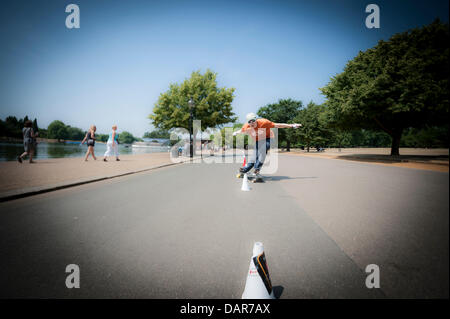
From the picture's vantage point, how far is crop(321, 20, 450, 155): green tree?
1.12m

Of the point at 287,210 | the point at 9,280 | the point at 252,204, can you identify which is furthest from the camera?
the point at 252,204

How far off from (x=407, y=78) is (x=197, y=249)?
8.13ft

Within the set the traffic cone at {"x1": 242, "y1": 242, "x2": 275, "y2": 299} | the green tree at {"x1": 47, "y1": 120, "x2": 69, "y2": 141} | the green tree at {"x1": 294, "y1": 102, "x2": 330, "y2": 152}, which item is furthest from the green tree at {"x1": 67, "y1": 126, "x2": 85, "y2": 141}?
the traffic cone at {"x1": 242, "y1": 242, "x2": 275, "y2": 299}

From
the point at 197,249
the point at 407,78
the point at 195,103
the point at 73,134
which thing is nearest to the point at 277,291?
the point at 197,249

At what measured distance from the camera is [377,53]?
1.88 m

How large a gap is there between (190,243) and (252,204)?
193cm

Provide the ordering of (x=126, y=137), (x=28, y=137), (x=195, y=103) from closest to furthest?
1. (x=28, y=137)
2. (x=195, y=103)
3. (x=126, y=137)

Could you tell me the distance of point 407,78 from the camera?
1.65 m

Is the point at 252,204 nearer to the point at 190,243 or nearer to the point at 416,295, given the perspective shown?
the point at 190,243

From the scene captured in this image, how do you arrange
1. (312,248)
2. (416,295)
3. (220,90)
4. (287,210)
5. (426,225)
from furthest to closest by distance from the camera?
(220,90)
(287,210)
(312,248)
(416,295)
(426,225)

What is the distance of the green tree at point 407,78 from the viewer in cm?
112

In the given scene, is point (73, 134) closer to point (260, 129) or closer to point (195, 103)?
point (195, 103)

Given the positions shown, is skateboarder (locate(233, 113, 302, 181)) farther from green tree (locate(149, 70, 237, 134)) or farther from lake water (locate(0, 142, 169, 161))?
green tree (locate(149, 70, 237, 134))
